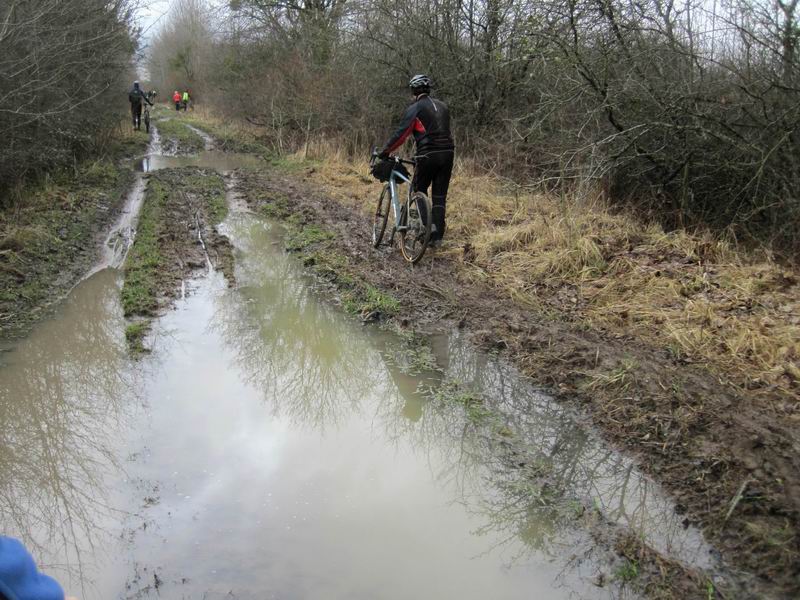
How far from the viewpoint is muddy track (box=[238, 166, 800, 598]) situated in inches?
113

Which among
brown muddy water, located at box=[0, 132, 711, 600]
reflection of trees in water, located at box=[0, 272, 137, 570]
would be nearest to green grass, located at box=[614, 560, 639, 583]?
brown muddy water, located at box=[0, 132, 711, 600]

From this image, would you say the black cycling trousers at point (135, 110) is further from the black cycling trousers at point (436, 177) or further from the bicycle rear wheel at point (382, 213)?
the black cycling trousers at point (436, 177)

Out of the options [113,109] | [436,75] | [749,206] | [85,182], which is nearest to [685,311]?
[749,206]

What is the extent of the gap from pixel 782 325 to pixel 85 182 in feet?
40.8

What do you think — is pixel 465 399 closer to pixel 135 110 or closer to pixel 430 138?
pixel 430 138

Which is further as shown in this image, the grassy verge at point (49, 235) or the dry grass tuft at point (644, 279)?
the grassy verge at point (49, 235)

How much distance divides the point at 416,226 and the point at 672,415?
14.1ft

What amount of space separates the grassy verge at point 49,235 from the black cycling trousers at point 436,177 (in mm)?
4319

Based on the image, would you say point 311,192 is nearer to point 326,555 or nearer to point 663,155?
point 663,155

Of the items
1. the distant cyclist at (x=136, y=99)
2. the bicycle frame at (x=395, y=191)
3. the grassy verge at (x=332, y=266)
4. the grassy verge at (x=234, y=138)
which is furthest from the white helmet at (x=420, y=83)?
the distant cyclist at (x=136, y=99)

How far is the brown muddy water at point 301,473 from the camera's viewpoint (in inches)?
113

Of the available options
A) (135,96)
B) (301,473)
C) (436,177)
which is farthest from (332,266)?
(135,96)

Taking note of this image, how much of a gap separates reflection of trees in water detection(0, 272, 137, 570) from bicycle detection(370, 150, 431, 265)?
3473 millimetres

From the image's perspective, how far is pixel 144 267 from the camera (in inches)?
289
